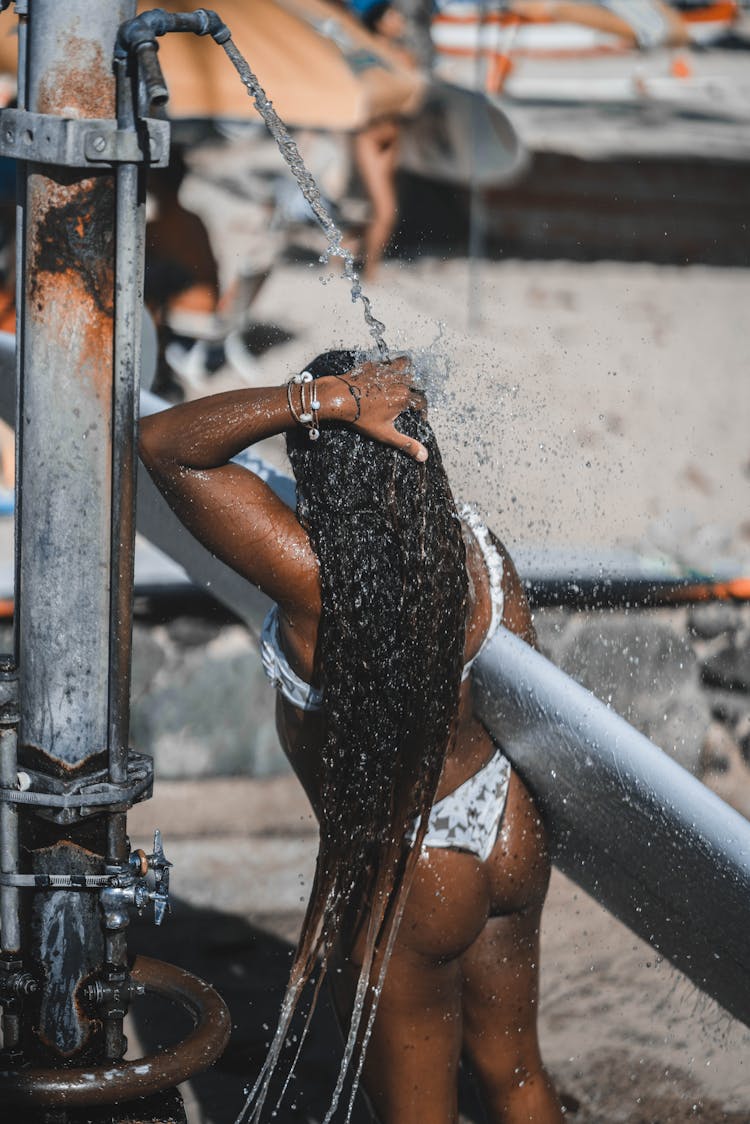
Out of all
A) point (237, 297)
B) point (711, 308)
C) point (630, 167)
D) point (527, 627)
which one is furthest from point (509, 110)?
point (527, 627)

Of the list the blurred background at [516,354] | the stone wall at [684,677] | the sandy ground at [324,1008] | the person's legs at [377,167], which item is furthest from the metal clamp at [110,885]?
the person's legs at [377,167]

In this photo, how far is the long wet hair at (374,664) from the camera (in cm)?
231

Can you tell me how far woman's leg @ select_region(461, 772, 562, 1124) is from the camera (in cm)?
262

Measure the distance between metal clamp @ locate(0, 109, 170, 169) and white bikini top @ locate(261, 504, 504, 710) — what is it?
100cm

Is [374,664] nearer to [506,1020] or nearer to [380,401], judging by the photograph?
[380,401]

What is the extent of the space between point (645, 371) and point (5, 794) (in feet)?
28.2

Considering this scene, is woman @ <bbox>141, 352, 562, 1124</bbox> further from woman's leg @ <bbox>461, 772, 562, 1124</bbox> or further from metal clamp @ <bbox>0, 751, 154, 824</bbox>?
metal clamp @ <bbox>0, 751, 154, 824</bbox>

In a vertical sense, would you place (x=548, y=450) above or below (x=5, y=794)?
below

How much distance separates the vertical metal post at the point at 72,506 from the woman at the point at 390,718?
501 millimetres

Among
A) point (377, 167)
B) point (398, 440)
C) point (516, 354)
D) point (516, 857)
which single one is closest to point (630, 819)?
point (516, 857)

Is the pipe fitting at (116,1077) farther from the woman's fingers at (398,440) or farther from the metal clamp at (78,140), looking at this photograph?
the metal clamp at (78,140)

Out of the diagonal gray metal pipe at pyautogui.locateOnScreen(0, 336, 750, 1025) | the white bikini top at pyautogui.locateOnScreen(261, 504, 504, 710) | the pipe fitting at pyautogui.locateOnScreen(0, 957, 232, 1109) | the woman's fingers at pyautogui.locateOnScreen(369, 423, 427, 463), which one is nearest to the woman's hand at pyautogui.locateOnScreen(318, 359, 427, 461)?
the woman's fingers at pyautogui.locateOnScreen(369, 423, 427, 463)

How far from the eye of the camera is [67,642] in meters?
1.76

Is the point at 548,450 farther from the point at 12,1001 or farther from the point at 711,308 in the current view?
the point at 12,1001
